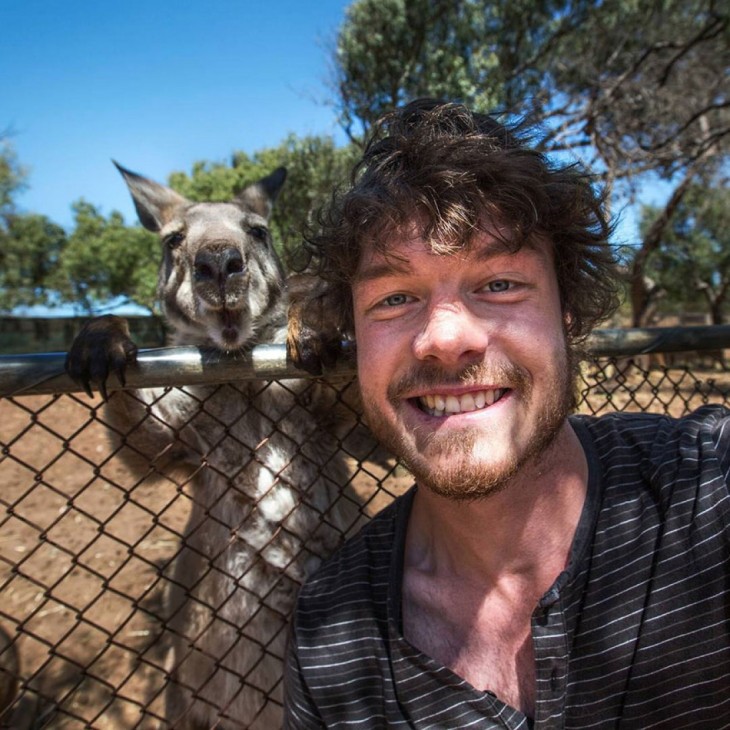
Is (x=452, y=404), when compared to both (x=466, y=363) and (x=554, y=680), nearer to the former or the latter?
(x=466, y=363)

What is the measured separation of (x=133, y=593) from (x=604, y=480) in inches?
167

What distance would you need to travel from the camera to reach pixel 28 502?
6.35m

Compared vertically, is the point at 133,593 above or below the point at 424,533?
below

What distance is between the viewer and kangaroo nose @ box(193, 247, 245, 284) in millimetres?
2787

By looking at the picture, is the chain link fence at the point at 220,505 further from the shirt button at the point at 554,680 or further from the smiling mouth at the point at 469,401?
the shirt button at the point at 554,680

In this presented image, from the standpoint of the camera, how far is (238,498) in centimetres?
287

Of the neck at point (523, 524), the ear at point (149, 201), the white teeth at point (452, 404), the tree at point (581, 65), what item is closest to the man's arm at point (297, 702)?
the neck at point (523, 524)

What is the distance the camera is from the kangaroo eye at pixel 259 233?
3.87m

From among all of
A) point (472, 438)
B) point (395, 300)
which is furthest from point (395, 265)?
point (472, 438)

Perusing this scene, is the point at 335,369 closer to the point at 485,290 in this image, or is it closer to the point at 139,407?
the point at 485,290

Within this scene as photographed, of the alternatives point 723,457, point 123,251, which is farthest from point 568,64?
point 123,251

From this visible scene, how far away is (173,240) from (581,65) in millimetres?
12997

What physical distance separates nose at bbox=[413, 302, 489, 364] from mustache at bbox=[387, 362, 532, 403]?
3cm

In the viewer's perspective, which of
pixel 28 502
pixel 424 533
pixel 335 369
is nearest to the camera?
pixel 424 533
